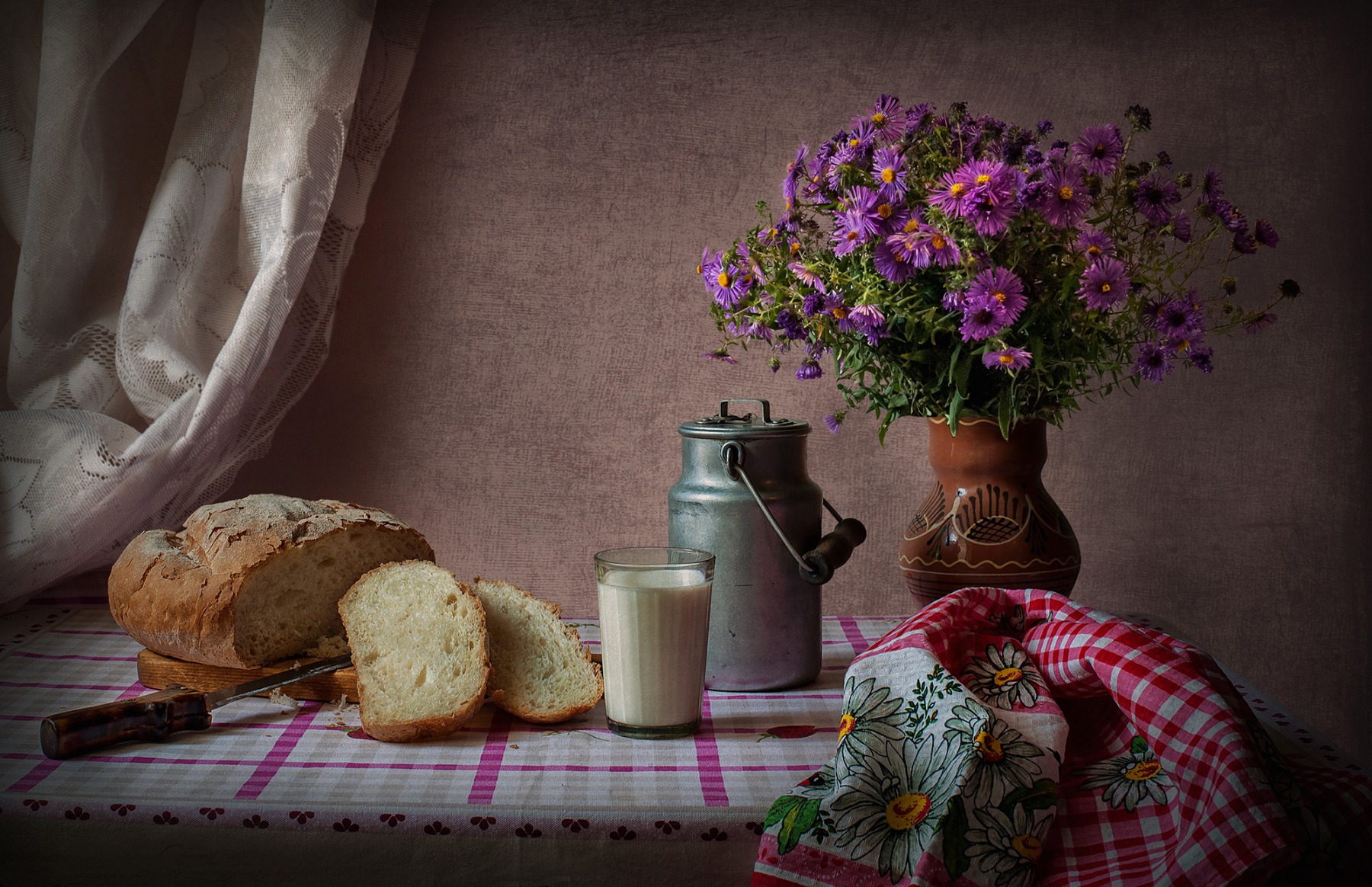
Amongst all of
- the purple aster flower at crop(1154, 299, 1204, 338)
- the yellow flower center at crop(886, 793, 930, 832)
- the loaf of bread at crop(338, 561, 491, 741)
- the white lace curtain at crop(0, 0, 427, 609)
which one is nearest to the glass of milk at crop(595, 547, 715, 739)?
the loaf of bread at crop(338, 561, 491, 741)

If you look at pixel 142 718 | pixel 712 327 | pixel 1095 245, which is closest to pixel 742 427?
pixel 1095 245

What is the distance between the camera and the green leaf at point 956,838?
2.19ft

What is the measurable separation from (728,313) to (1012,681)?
464 mm

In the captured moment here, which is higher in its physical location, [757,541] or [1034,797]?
[757,541]

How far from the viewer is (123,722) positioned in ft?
2.77

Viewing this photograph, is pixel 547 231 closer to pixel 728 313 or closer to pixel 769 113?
pixel 769 113

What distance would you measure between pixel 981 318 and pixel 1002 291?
0.09 feet

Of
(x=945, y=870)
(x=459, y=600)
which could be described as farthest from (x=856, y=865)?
(x=459, y=600)

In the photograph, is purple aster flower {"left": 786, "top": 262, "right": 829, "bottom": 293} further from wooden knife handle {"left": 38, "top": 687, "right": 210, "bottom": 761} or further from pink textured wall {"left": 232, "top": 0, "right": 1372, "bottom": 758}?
wooden knife handle {"left": 38, "top": 687, "right": 210, "bottom": 761}

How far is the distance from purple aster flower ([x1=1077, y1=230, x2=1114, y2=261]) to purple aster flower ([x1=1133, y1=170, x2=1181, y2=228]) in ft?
0.16

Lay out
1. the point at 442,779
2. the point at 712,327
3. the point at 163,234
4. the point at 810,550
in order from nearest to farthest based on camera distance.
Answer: the point at 442,779, the point at 810,550, the point at 163,234, the point at 712,327

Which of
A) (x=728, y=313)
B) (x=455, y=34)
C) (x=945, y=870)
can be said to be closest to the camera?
(x=945, y=870)

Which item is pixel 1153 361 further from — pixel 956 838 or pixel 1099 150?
pixel 956 838

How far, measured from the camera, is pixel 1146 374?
94cm
